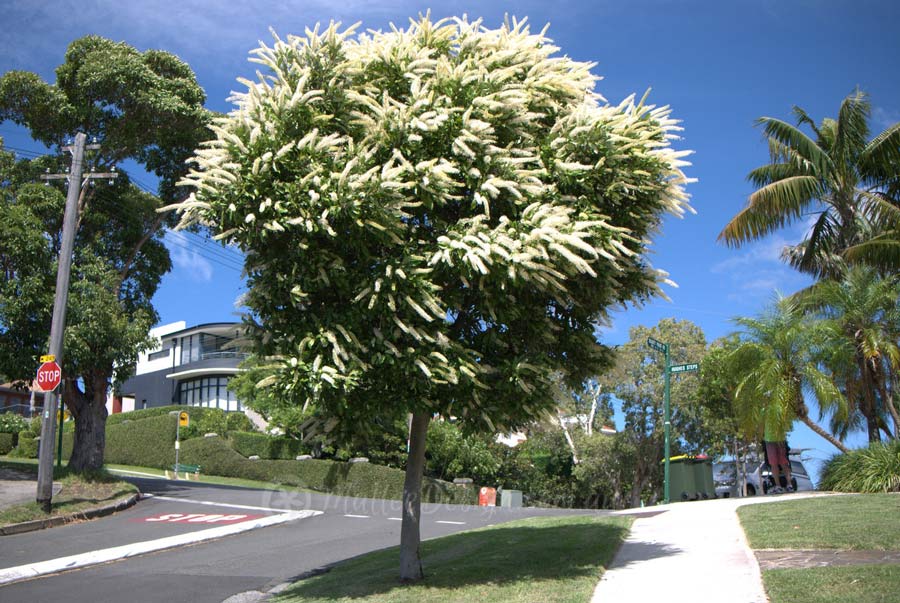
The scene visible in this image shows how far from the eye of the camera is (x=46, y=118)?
72.7 feet

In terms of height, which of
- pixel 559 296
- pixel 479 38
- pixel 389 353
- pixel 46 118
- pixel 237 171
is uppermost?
pixel 46 118

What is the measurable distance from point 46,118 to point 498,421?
1889 cm

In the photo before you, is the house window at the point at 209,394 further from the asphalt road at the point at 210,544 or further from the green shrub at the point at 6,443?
the asphalt road at the point at 210,544

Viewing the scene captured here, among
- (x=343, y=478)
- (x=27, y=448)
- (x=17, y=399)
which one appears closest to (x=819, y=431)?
(x=343, y=478)

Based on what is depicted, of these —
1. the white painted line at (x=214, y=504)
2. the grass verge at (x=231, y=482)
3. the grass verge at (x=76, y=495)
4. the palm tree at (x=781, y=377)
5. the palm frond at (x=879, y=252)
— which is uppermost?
the palm frond at (x=879, y=252)

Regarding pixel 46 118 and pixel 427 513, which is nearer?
pixel 427 513

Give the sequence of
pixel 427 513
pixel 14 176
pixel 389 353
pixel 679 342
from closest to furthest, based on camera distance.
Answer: pixel 389 353, pixel 427 513, pixel 14 176, pixel 679 342

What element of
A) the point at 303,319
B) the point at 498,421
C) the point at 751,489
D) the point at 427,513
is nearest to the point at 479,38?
the point at 303,319

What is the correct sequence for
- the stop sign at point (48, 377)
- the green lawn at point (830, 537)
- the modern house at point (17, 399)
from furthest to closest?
the modern house at point (17, 399), the stop sign at point (48, 377), the green lawn at point (830, 537)

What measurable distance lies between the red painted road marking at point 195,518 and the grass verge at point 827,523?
1111cm

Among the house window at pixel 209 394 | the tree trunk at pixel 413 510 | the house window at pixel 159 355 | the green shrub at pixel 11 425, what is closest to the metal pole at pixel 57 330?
the tree trunk at pixel 413 510

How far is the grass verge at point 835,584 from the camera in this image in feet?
21.5

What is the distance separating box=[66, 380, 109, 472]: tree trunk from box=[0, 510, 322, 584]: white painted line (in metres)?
7.13

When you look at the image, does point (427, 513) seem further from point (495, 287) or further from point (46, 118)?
point (46, 118)
